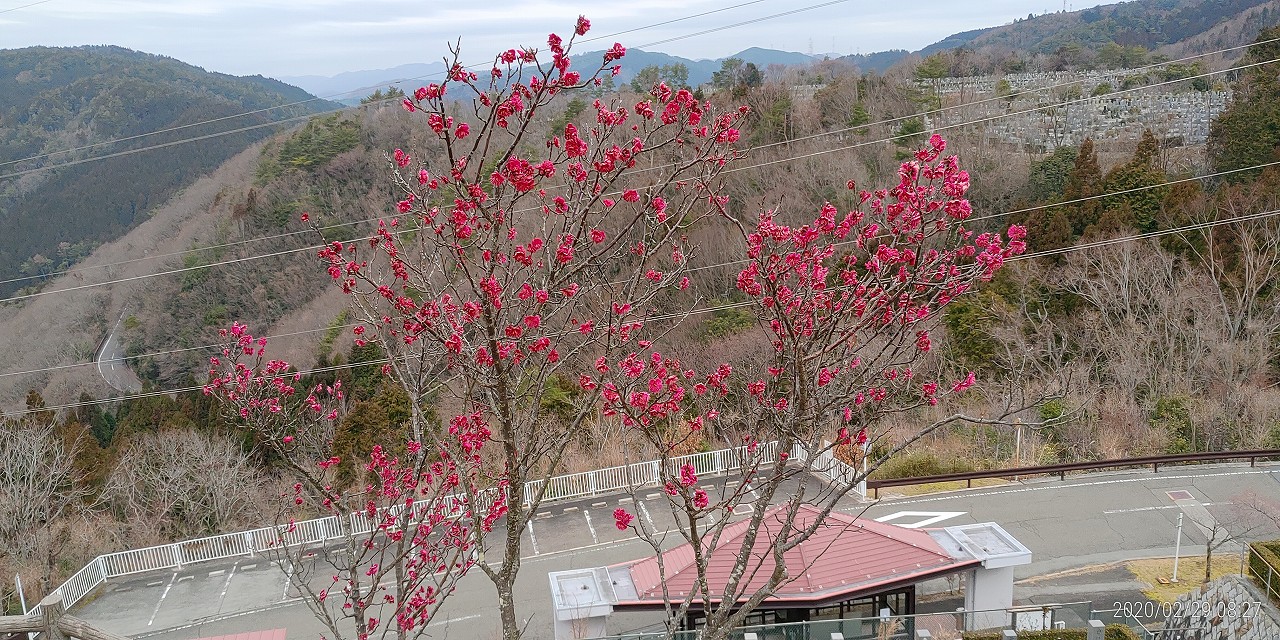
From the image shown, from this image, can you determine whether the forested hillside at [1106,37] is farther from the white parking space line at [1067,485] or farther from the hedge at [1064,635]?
the hedge at [1064,635]

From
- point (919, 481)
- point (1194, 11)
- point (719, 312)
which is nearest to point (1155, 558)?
point (919, 481)

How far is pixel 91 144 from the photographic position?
5028 centimetres

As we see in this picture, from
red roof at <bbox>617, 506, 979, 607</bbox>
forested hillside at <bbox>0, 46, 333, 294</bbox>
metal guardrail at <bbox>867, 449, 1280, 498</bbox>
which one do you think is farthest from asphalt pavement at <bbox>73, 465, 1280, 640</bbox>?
forested hillside at <bbox>0, 46, 333, 294</bbox>

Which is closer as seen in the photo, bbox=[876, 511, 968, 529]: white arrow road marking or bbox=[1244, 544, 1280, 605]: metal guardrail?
bbox=[1244, 544, 1280, 605]: metal guardrail

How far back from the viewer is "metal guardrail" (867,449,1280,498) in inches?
528

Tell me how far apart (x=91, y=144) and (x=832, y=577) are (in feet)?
184

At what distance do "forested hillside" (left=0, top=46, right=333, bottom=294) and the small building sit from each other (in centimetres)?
3521

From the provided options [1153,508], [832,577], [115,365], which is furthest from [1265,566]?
[115,365]

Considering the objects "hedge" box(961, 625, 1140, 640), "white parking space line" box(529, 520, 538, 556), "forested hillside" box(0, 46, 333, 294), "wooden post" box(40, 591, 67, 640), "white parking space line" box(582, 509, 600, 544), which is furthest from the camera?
"forested hillside" box(0, 46, 333, 294)

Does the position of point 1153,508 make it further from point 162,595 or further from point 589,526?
point 162,595

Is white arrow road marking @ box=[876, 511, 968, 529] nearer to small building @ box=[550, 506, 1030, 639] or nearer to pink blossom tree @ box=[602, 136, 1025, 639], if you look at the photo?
small building @ box=[550, 506, 1030, 639]

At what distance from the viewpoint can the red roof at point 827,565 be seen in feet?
27.6

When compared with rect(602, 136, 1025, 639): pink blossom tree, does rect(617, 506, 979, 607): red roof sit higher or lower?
lower

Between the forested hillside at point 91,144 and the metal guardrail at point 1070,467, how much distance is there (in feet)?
113
